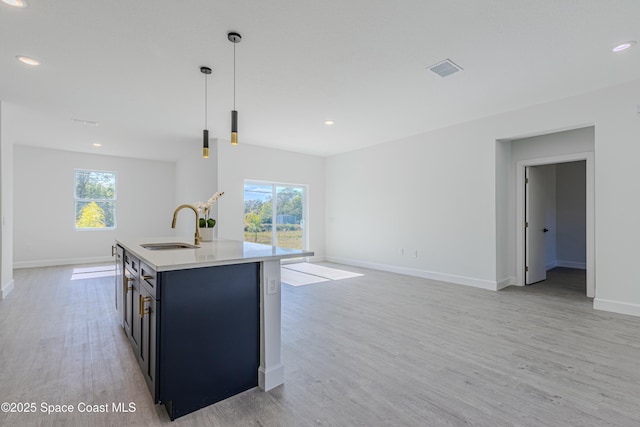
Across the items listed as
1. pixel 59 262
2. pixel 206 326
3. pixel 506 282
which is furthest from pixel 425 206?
pixel 59 262

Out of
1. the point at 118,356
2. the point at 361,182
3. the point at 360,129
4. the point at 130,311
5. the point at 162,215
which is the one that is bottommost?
the point at 118,356

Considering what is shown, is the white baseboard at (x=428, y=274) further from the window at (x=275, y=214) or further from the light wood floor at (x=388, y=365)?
the window at (x=275, y=214)

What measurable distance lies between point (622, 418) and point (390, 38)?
3.04 m

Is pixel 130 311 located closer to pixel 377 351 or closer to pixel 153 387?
pixel 153 387

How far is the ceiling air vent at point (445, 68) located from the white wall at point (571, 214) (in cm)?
564

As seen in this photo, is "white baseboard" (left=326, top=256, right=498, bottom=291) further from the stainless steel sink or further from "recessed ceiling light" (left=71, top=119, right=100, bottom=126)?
"recessed ceiling light" (left=71, top=119, right=100, bottom=126)

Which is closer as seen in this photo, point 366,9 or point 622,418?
point 622,418

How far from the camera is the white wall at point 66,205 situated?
22.6ft

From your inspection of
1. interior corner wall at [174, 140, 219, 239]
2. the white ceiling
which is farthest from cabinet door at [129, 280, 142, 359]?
interior corner wall at [174, 140, 219, 239]

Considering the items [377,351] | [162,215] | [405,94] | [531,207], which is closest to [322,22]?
[405,94]

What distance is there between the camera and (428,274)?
5676 millimetres

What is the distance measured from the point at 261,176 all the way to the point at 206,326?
16.8 feet

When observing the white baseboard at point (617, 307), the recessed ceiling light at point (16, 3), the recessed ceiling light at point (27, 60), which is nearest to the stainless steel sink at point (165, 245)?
the recessed ceiling light at point (16, 3)

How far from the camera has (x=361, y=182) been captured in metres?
7.03
